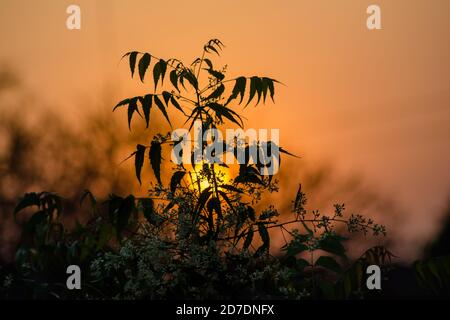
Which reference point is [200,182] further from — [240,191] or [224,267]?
[224,267]

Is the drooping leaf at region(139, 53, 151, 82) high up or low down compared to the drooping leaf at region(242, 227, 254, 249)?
up

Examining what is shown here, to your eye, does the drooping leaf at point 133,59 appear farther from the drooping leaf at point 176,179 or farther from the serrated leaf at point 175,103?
the drooping leaf at point 176,179

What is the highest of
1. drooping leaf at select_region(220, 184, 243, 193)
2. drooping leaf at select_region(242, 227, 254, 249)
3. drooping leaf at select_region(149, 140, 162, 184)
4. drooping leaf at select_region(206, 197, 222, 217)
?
drooping leaf at select_region(149, 140, 162, 184)

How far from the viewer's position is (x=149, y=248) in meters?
3.55

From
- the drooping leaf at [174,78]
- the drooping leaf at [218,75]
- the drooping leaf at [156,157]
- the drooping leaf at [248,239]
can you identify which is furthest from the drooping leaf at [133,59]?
the drooping leaf at [248,239]

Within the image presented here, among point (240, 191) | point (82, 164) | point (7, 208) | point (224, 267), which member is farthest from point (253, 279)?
point (7, 208)

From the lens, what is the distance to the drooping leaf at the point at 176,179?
3.60m

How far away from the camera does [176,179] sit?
363cm

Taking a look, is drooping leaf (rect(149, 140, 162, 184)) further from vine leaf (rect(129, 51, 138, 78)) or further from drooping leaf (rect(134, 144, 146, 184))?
vine leaf (rect(129, 51, 138, 78))

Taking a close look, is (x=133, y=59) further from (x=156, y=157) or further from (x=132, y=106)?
(x=156, y=157)

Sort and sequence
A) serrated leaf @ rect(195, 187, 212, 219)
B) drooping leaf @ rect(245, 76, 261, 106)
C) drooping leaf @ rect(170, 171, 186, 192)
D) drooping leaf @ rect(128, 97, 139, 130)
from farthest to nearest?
drooping leaf @ rect(245, 76, 261, 106)
drooping leaf @ rect(128, 97, 139, 130)
drooping leaf @ rect(170, 171, 186, 192)
serrated leaf @ rect(195, 187, 212, 219)

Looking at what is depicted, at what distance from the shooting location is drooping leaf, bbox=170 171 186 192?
3.60m

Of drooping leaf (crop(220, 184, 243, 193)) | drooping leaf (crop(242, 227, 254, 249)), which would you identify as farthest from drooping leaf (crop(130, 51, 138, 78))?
drooping leaf (crop(242, 227, 254, 249))
